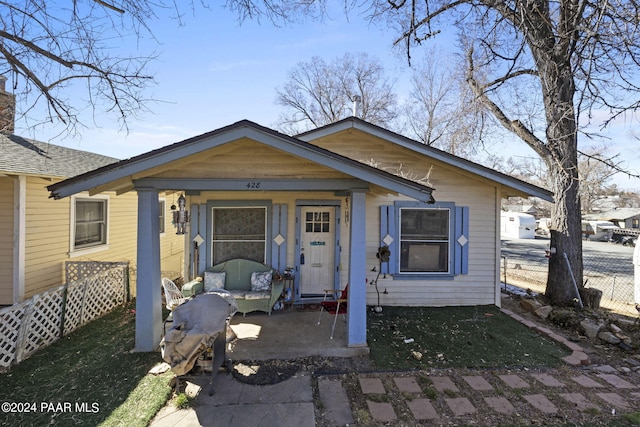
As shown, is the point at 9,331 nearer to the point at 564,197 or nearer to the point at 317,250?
the point at 317,250

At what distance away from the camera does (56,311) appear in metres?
5.28

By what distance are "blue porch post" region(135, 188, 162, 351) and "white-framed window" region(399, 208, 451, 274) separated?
484cm

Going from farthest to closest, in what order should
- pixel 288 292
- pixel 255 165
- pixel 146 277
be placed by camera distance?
→ 1. pixel 288 292
2. pixel 255 165
3. pixel 146 277

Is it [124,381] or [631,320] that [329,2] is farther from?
[631,320]

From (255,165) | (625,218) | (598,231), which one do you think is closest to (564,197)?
(255,165)

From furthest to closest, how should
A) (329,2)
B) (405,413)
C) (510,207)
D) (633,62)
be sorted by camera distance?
(510,207)
(329,2)
(633,62)
(405,413)

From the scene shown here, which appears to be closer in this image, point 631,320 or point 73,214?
point 631,320

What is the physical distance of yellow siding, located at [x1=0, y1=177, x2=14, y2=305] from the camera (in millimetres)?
6355

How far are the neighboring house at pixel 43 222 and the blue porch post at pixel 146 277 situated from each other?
3.85ft

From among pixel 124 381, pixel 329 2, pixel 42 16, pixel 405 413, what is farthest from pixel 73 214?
pixel 405 413

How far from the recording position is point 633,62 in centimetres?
499

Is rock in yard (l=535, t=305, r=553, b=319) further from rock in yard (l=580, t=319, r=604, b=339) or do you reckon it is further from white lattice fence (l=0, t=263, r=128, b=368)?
white lattice fence (l=0, t=263, r=128, b=368)

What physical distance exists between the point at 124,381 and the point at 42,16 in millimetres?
6097

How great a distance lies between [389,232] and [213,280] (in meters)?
3.82
